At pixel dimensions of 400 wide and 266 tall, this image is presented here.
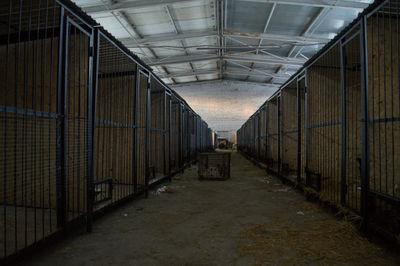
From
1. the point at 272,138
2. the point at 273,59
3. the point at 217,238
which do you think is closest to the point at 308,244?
the point at 217,238

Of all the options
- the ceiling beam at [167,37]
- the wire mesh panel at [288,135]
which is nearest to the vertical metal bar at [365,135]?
the wire mesh panel at [288,135]

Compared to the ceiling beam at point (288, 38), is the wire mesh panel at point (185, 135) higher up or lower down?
lower down

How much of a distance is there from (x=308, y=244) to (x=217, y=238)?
3.41ft

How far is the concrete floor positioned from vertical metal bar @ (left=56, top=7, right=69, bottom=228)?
0.42 m

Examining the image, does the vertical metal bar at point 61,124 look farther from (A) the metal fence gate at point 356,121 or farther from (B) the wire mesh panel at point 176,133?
(B) the wire mesh panel at point 176,133

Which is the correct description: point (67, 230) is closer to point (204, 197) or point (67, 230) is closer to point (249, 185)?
point (204, 197)

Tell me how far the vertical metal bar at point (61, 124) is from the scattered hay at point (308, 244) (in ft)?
6.73

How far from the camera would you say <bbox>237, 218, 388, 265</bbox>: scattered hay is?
247 centimetres

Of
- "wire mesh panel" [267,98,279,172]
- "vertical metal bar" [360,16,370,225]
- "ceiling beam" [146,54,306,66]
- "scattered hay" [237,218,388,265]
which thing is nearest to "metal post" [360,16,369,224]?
"vertical metal bar" [360,16,370,225]

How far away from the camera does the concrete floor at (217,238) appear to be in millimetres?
2453

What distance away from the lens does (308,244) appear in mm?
2824

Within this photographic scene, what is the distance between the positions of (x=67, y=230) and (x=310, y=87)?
517cm

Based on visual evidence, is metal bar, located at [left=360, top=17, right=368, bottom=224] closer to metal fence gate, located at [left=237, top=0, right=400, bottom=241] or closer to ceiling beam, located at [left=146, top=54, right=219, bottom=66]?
metal fence gate, located at [left=237, top=0, right=400, bottom=241]

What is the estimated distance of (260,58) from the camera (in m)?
15.0
